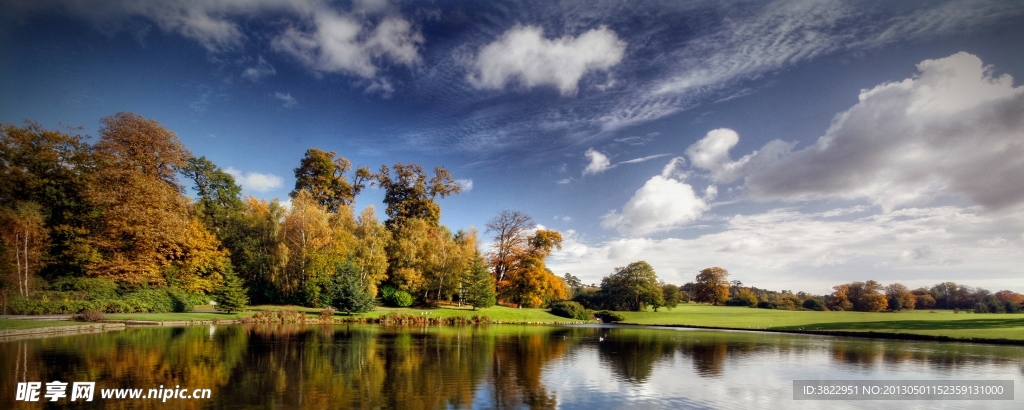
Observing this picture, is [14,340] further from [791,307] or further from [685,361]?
[791,307]

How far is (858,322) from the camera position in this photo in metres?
44.8

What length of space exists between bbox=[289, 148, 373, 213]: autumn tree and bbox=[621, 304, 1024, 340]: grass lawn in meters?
37.9

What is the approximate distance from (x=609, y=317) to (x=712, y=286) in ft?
96.3

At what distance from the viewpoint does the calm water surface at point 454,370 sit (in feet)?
41.1

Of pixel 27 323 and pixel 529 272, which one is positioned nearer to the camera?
pixel 27 323

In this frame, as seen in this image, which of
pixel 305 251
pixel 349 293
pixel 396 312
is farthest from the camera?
pixel 305 251

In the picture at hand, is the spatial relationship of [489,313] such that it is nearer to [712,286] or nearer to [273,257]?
[273,257]

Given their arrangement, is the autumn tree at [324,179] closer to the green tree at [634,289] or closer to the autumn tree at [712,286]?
the green tree at [634,289]

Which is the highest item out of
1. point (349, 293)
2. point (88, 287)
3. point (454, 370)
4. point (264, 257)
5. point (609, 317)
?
point (264, 257)

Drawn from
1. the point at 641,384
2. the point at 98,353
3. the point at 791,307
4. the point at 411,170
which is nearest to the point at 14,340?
the point at 98,353

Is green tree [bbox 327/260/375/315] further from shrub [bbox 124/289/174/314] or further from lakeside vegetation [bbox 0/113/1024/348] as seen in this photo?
shrub [bbox 124/289/174/314]

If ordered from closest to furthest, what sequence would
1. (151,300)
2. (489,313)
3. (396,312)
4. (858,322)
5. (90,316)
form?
(90,316)
(151,300)
(858,322)
(396,312)
(489,313)

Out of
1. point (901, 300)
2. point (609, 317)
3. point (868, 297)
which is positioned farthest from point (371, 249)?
point (901, 300)

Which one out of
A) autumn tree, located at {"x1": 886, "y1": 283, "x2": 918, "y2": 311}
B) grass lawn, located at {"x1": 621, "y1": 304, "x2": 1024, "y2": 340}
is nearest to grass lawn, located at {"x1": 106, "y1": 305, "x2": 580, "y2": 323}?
grass lawn, located at {"x1": 621, "y1": 304, "x2": 1024, "y2": 340}
